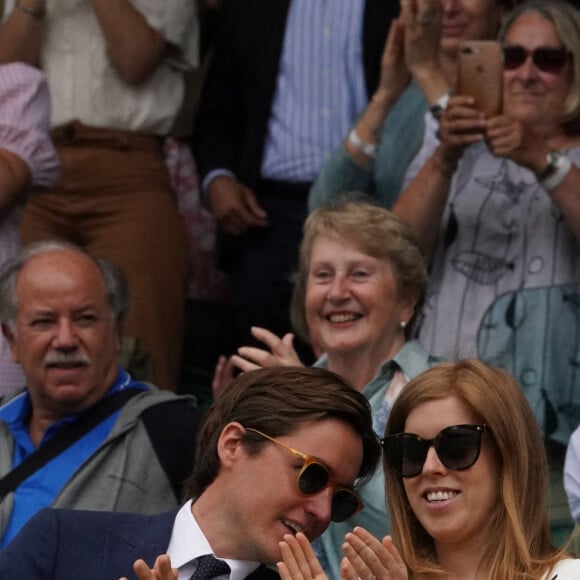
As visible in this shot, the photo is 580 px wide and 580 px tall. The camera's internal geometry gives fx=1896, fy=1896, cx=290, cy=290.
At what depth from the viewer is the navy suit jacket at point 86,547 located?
15.1 feet

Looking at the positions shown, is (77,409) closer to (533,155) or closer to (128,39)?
(533,155)

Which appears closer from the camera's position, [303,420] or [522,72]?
[303,420]

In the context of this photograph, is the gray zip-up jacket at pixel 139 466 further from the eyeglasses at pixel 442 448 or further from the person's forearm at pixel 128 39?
the person's forearm at pixel 128 39

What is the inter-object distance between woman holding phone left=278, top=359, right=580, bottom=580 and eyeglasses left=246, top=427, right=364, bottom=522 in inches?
4.7

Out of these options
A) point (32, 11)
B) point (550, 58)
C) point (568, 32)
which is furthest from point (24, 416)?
point (568, 32)

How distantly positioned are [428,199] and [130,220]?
4.74 ft

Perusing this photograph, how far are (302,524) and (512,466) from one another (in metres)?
0.53

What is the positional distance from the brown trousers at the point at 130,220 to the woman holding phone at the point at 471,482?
250 centimetres

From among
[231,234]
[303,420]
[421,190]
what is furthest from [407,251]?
[231,234]

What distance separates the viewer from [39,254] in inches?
239

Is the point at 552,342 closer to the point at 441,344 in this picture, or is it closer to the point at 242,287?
the point at 441,344

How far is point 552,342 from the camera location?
5.94 meters

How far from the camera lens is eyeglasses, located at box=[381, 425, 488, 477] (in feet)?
14.5

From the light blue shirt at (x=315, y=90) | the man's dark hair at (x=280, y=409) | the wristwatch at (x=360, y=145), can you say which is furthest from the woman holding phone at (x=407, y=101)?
the man's dark hair at (x=280, y=409)
